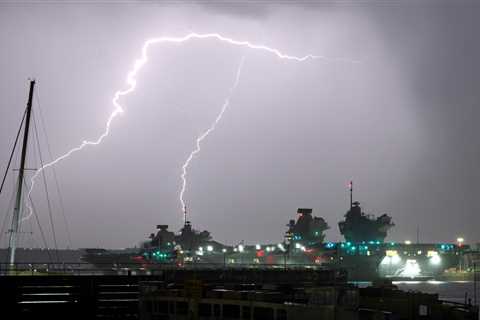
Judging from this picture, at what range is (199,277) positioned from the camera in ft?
151

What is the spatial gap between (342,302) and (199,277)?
62.3 ft

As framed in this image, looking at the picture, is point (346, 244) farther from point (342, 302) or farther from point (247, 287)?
point (342, 302)

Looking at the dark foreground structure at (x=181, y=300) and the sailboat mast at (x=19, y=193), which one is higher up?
the sailboat mast at (x=19, y=193)

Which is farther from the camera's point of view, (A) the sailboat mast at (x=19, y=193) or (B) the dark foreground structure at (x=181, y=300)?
(A) the sailboat mast at (x=19, y=193)

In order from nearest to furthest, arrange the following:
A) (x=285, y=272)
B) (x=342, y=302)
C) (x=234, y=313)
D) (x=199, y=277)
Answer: (x=342, y=302), (x=234, y=313), (x=199, y=277), (x=285, y=272)

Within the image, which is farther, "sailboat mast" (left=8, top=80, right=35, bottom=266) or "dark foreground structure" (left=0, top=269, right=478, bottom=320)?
"sailboat mast" (left=8, top=80, right=35, bottom=266)

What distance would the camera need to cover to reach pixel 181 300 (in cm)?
3744

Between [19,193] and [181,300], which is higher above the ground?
[19,193]

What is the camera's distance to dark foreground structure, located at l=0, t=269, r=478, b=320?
3170cm

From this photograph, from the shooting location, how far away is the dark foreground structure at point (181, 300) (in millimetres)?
31703

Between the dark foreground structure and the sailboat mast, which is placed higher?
the sailboat mast

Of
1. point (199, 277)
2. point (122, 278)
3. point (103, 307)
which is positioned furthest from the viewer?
point (199, 277)

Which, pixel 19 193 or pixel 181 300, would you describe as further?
pixel 19 193

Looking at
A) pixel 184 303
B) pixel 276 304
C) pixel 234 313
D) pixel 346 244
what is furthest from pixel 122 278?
pixel 346 244
